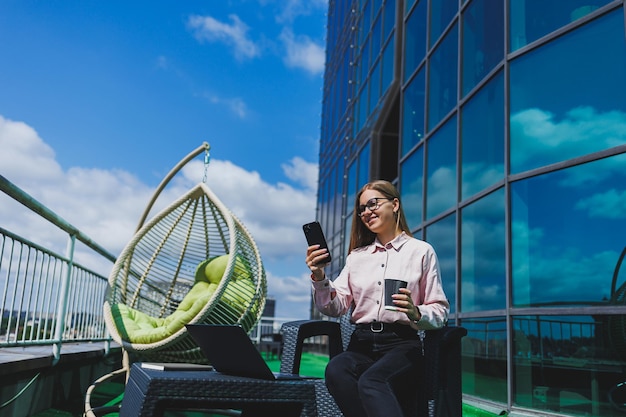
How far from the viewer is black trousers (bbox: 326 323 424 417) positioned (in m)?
1.65

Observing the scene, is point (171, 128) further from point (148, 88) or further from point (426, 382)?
point (426, 382)

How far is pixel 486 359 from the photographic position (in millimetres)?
4148

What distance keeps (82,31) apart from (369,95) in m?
4.70

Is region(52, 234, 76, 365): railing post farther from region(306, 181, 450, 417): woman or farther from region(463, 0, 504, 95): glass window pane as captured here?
region(463, 0, 504, 95): glass window pane

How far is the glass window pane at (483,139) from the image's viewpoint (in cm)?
429

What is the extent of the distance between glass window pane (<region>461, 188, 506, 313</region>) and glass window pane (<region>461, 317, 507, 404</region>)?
13 cm

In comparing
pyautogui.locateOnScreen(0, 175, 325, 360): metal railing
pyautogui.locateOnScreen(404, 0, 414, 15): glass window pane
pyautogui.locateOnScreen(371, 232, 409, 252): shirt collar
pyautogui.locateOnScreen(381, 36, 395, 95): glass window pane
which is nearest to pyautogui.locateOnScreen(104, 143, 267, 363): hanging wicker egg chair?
pyautogui.locateOnScreen(0, 175, 325, 360): metal railing

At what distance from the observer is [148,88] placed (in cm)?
764

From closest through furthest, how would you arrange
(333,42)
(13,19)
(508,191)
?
(508,191) → (13,19) → (333,42)

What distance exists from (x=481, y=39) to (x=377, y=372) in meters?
3.83

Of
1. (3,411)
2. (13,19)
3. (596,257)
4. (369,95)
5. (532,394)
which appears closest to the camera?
(3,411)

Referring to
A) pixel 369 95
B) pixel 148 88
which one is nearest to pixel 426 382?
pixel 148 88

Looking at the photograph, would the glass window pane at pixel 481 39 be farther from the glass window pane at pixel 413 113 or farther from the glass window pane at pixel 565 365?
the glass window pane at pixel 565 365

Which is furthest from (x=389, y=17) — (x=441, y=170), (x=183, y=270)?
(x=183, y=270)
